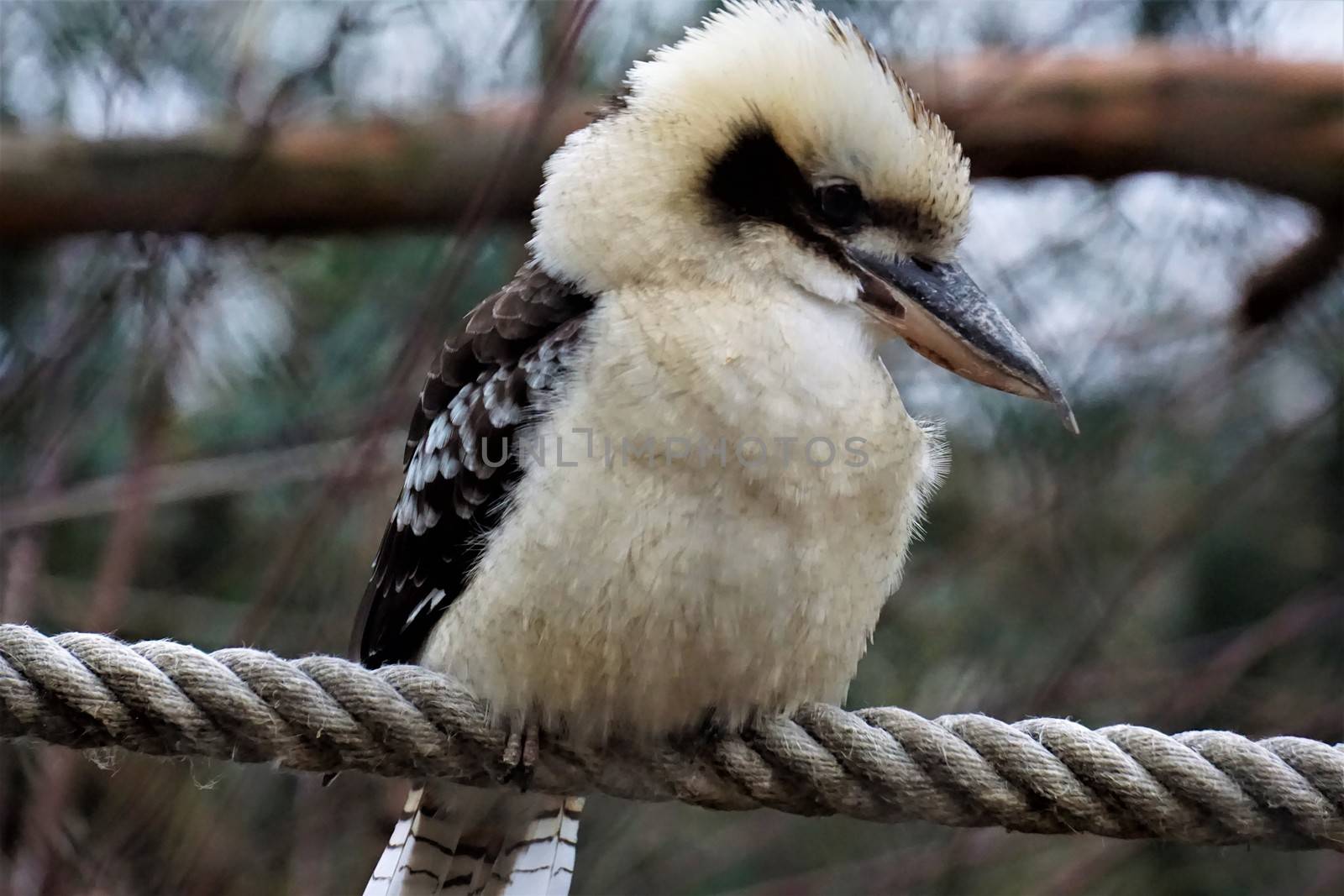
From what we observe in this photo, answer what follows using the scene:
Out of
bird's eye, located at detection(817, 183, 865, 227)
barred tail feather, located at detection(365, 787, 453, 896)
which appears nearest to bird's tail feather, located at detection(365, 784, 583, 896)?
barred tail feather, located at detection(365, 787, 453, 896)

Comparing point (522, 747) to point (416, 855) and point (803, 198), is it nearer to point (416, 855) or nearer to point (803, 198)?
point (416, 855)

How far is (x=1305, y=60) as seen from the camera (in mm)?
2766

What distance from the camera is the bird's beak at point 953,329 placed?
1564 millimetres

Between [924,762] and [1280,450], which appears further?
[1280,450]

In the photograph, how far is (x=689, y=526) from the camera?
1.38 m

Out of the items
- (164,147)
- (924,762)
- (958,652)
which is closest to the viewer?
(924,762)

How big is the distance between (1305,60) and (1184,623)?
147 centimetres

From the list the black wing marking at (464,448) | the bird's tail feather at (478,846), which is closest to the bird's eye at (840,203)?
the black wing marking at (464,448)

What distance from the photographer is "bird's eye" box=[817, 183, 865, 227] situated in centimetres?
157

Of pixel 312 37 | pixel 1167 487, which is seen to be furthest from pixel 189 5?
pixel 1167 487

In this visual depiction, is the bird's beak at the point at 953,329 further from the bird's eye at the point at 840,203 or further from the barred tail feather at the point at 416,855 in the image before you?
the barred tail feather at the point at 416,855

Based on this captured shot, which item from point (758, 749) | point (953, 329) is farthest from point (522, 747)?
point (953, 329)

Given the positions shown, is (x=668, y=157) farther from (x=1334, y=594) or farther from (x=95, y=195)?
(x=1334, y=594)

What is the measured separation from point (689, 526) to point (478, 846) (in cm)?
68
